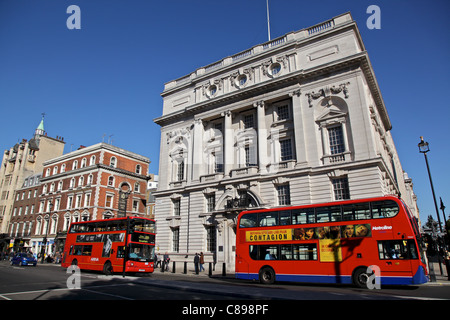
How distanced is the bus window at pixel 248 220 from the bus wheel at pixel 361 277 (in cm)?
592

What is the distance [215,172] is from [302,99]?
11328mm

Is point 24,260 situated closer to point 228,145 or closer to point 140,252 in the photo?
point 140,252

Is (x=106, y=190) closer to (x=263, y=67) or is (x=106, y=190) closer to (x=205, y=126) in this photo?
(x=205, y=126)

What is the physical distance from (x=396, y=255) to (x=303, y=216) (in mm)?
4546

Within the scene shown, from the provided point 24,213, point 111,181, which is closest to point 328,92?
point 111,181

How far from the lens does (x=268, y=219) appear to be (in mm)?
16672

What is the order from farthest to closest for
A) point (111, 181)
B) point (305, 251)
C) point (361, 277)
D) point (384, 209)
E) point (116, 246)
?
point (111, 181), point (116, 246), point (305, 251), point (384, 209), point (361, 277)

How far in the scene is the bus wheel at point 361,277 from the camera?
1332 cm

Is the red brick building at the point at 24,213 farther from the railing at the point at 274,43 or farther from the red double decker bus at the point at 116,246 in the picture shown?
the railing at the point at 274,43

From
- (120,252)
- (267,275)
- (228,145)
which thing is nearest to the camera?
(267,275)

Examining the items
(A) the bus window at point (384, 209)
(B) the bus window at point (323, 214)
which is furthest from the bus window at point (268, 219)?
(A) the bus window at point (384, 209)

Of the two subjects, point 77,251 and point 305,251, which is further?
point 77,251

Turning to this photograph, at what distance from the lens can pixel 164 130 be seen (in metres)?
35.8
